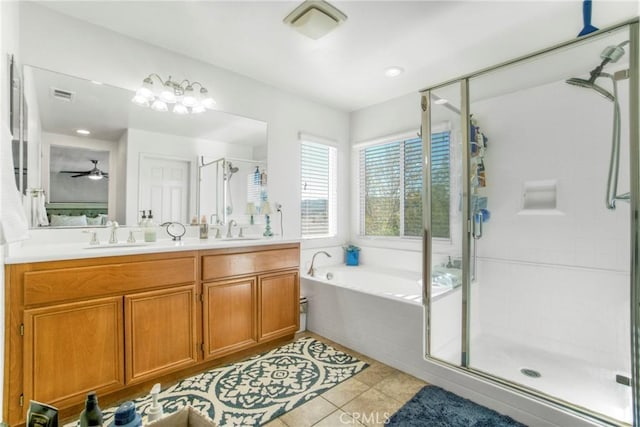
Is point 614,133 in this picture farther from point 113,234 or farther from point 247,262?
point 113,234

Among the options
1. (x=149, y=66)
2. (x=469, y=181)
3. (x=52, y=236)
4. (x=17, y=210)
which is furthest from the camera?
(x=149, y=66)

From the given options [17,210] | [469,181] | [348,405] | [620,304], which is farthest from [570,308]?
[17,210]

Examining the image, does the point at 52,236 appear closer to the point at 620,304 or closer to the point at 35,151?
the point at 35,151

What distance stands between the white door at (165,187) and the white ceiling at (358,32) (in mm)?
913

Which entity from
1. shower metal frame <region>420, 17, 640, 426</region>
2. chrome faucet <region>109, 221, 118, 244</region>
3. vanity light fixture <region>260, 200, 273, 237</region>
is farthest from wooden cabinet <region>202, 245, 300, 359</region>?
shower metal frame <region>420, 17, 640, 426</region>

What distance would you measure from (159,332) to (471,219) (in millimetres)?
2230

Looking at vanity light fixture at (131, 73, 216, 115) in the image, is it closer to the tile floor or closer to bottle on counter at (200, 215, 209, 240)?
bottle on counter at (200, 215, 209, 240)

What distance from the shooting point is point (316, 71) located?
2783 millimetres

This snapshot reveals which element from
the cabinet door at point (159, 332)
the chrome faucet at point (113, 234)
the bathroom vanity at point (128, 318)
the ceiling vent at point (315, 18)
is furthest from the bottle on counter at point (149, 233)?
the ceiling vent at point (315, 18)

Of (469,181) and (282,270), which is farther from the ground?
(469,181)

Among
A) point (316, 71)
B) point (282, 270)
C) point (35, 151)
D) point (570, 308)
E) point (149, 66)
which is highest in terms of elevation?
point (316, 71)

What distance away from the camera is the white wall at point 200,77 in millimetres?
1958

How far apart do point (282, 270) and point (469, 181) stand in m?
1.63

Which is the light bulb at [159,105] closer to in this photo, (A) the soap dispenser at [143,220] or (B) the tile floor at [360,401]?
(A) the soap dispenser at [143,220]
